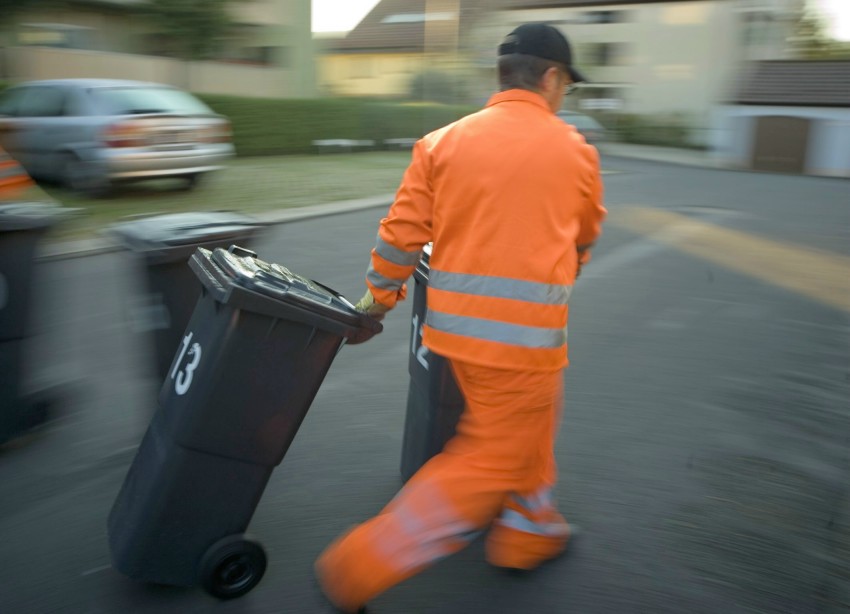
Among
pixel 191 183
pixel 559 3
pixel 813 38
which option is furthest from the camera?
pixel 559 3

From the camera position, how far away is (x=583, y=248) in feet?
8.50

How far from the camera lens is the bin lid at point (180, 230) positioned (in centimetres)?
314

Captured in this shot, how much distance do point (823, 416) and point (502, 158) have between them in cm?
303

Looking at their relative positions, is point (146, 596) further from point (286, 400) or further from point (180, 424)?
point (286, 400)

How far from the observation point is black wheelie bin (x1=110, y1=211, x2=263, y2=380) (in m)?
3.14

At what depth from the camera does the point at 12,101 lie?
1183 centimetres

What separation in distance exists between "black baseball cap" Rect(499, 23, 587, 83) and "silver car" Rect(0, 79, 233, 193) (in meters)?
8.75

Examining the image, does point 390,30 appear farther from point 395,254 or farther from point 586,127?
point 395,254

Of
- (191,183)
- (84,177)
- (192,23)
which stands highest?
(192,23)

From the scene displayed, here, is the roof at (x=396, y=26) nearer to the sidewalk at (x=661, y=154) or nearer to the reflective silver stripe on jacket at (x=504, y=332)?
the sidewalk at (x=661, y=154)

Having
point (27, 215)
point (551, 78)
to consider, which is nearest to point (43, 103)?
point (27, 215)

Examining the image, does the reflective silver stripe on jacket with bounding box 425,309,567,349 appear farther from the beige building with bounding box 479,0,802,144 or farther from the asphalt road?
the beige building with bounding box 479,0,802,144

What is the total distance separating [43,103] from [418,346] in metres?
10.1

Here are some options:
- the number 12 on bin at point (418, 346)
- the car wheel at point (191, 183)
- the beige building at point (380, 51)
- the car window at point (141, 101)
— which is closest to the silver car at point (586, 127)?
the car wheel at point (191, 183)
